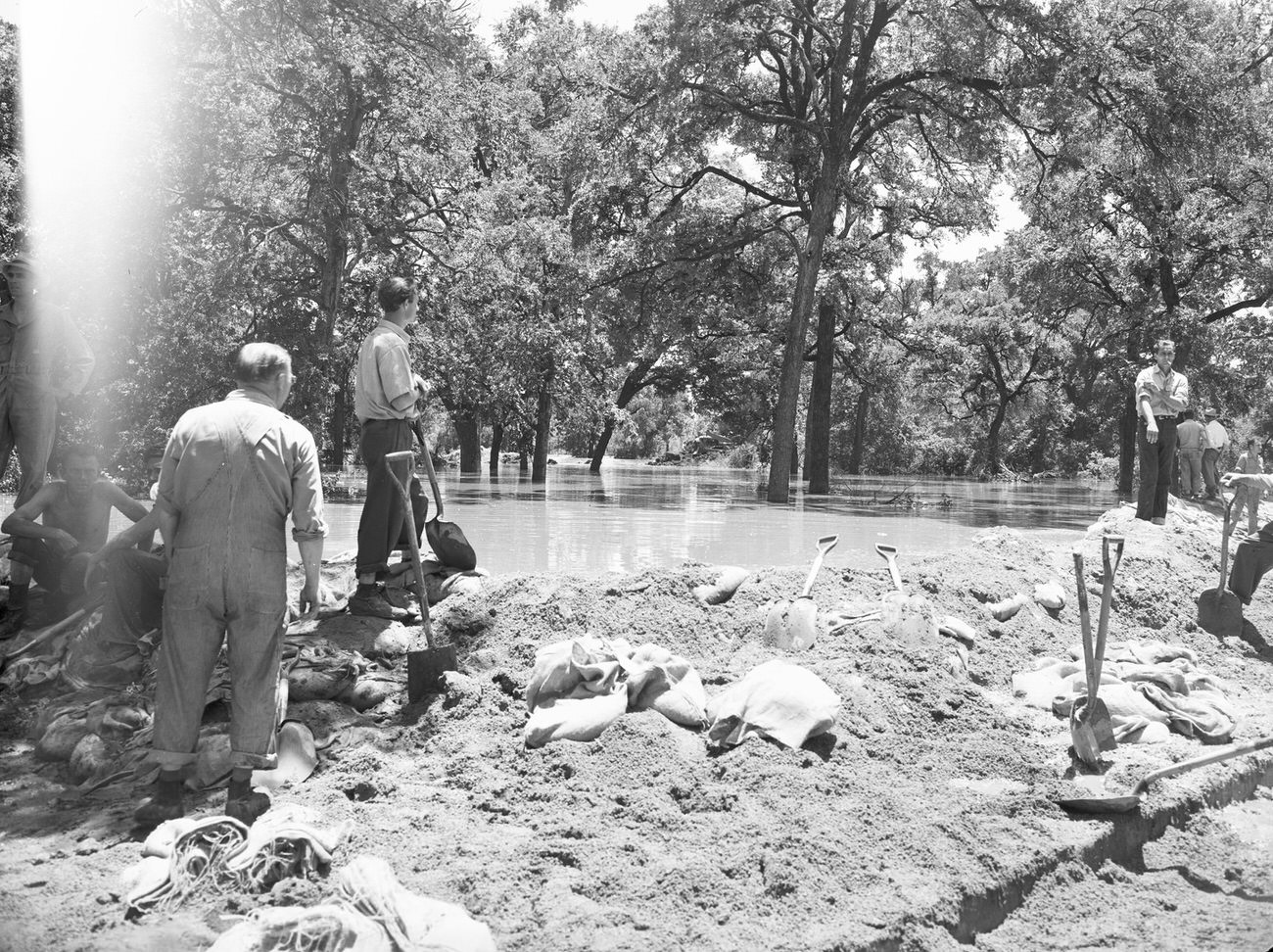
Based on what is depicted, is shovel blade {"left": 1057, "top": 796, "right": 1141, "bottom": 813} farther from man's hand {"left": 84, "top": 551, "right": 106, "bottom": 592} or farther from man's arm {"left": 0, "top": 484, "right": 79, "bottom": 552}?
man's arm {"left": 0, "top": 484, "right": 79, "bottom": 552}

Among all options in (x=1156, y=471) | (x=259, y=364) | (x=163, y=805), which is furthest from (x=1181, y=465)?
(x=163, y=805)

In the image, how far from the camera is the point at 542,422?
85.3 ft

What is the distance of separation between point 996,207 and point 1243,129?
21.3 ft

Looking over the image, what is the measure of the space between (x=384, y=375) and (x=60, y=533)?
268cm

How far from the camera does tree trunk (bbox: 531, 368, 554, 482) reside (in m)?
23.9

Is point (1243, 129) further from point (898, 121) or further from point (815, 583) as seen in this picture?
point (815, 583)

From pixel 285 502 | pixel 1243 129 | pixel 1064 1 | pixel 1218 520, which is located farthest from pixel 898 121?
A: pixel 285 502

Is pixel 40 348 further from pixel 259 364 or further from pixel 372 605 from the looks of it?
pixel 259 364

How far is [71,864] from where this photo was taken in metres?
3.95

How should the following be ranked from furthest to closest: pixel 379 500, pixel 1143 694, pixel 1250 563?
pixel 1250 563 → pixel 379 500 → pixel 1143 694

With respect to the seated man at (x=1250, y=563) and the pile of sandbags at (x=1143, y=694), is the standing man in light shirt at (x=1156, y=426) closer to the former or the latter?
the seated man at (x=1250, y=563)

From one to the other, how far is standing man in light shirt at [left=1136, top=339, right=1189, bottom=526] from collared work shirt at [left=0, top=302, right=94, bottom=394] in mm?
10558

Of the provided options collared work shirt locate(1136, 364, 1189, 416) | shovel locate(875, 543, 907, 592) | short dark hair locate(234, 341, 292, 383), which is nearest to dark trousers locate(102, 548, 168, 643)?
short dark hair locate(234, 341, 292, 383)

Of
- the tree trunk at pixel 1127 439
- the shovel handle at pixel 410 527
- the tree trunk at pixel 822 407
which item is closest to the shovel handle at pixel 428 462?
the shovel handle at pixel 410 527
